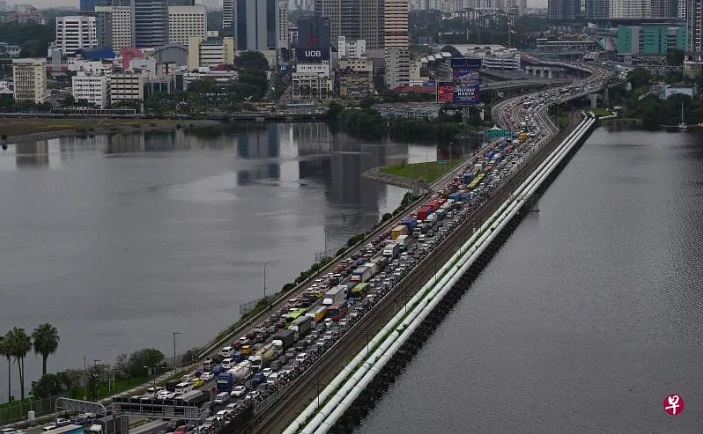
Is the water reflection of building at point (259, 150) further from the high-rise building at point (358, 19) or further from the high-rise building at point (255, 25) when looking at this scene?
the high-rise building at point (358, 19)

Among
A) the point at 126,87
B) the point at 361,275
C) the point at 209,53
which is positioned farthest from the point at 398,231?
the point at 209,53

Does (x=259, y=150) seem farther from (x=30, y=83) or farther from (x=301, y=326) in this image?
(x=301, y=326)

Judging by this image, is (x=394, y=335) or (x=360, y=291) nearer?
(x=394, y=335)

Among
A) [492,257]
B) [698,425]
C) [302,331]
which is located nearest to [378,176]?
[492,257]

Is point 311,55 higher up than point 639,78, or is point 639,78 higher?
point 311,55

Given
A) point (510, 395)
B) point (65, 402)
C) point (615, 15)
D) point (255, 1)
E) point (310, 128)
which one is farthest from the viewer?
point (615, 15)

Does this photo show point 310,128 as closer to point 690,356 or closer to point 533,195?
point 533,195
